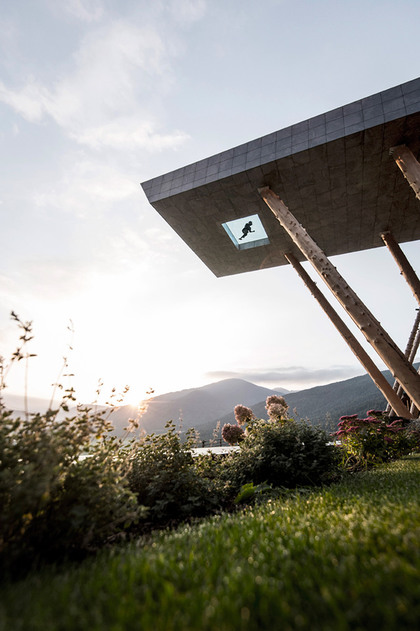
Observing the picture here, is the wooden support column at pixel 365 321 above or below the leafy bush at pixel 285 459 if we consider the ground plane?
above

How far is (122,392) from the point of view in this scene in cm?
317

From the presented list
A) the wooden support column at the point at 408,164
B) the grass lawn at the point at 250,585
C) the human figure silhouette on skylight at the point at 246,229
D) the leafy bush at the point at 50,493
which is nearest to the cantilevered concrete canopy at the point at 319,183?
the wooden support column at the point at 408,164

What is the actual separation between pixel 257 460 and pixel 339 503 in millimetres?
2242

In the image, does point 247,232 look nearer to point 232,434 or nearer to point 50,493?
point 232,434

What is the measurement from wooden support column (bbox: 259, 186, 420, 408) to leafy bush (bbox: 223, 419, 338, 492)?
186 centimetres

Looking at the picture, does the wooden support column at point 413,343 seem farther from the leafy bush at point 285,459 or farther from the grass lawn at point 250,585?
the grass lawn at point 250,585

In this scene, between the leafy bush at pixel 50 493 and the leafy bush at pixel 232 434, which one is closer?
the leafy bush at pixel 50 493

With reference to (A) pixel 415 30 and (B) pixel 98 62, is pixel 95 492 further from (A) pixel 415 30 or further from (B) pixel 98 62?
(A) pixel 415 30

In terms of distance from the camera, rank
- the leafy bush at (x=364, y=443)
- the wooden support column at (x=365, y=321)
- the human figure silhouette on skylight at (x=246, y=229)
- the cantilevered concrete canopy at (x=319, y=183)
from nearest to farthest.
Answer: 1. the wooden support column at (x=365, y=321)
2. the leafy bush at (x=364, y=443)
3. the cantilevered concrete canopy at (x=319, y=183)
4. the human figure silhouette on skylight at (x=246, y=229)

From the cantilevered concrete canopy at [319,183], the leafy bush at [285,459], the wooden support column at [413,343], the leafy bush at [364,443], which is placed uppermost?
the cantilevered concrete canopy at [319,183]

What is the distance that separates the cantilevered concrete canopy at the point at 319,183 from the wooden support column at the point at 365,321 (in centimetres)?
193

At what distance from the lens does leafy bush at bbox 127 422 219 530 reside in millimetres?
3193

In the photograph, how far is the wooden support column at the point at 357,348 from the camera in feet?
21.3

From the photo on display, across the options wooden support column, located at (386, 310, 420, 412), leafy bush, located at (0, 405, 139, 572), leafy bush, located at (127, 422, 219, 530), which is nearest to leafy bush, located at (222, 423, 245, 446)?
wooden support column, located at (386, 310, 420, 412)
